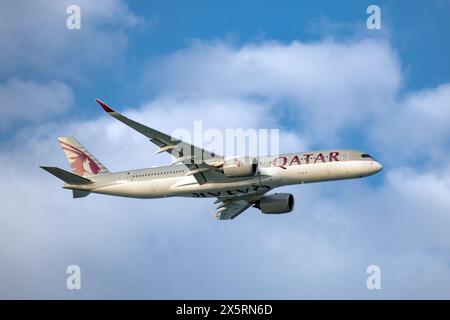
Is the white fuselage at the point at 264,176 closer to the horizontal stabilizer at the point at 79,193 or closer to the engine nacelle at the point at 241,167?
the engine nacelle at the point at 241,167

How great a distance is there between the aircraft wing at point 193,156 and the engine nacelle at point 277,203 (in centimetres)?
886

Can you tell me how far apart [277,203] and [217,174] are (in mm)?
9743

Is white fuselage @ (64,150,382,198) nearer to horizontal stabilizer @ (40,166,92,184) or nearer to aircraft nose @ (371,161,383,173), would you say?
aircraft nose @ (371,161,383,173)

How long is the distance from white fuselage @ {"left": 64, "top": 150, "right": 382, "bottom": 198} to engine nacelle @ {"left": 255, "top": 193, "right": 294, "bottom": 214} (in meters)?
4.22

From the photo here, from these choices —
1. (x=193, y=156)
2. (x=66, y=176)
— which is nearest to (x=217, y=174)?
(x=193, y=156)

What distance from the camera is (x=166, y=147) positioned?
242 feet

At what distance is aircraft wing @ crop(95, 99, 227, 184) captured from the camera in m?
73.2

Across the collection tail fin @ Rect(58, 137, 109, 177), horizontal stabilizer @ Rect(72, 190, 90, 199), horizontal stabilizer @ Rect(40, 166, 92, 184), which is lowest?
horizontal stabilizer @ Rect(72, 190, 90, 199)

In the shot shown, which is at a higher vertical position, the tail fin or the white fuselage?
the tail fin

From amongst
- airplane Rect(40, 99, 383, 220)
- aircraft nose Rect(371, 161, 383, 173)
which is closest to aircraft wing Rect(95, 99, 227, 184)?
airplane Rect(40, 99, 383, 220)

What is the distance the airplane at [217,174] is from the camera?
7588 centimetres

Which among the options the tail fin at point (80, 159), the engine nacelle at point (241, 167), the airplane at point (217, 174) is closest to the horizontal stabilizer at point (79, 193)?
the airplane at point (217, 174)

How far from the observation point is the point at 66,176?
270 feet

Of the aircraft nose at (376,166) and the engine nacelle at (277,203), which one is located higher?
the aircraft nose at (376,166)
